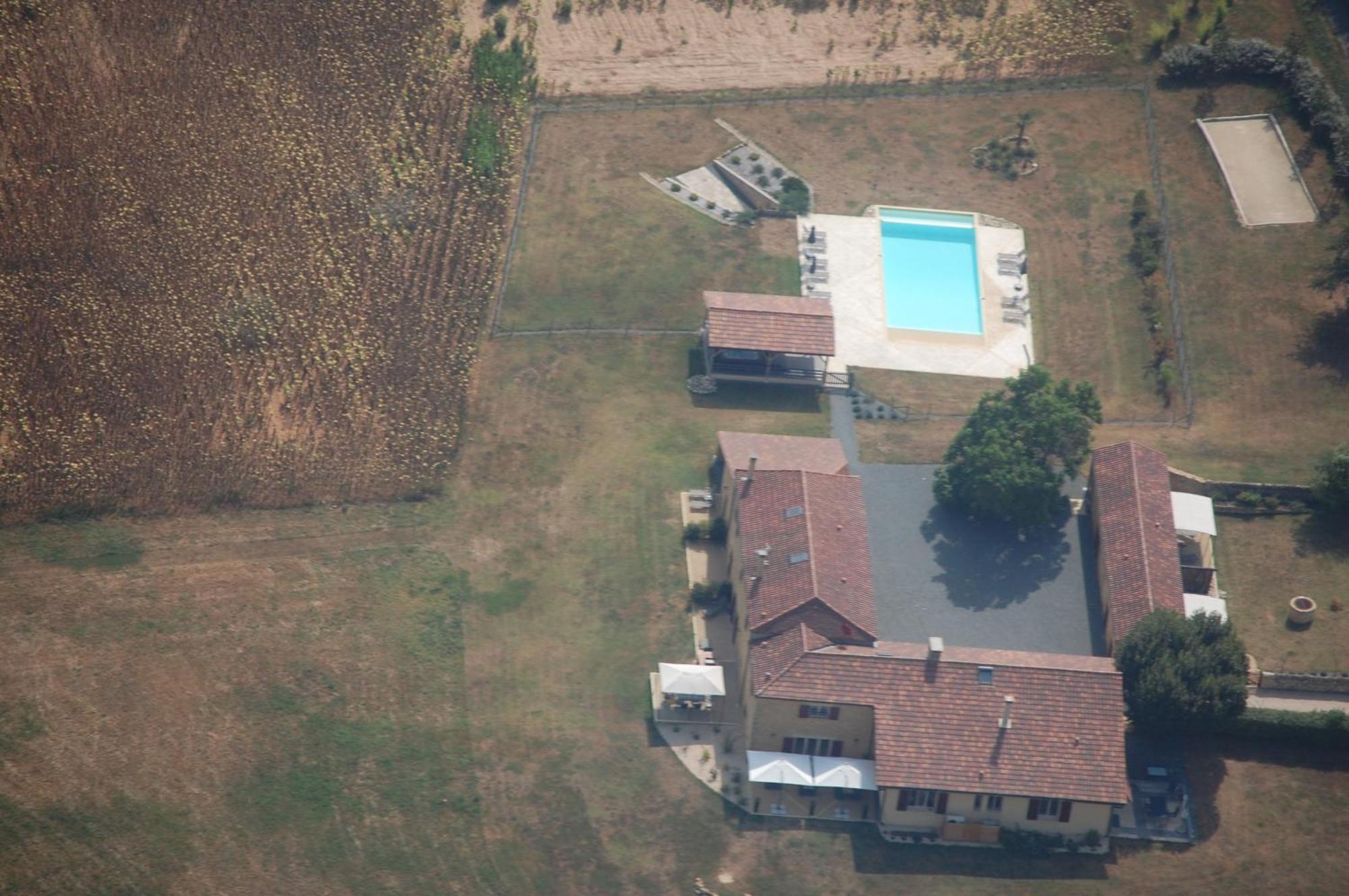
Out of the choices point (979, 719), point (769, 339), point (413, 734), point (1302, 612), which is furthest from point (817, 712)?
point (1302, 612)

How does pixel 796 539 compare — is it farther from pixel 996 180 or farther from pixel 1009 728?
pixel 996 180

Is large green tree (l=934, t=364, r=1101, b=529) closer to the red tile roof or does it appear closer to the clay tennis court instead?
the red tile roof

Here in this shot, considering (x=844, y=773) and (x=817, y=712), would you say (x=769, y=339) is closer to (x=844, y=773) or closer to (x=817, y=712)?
(x=817, y=712)

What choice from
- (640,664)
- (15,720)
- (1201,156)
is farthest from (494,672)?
(1201,156)

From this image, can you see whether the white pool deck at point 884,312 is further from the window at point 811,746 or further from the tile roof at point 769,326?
the window at point 811,746

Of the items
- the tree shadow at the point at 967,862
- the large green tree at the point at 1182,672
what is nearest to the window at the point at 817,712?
the tree shadow at the point at 967,862

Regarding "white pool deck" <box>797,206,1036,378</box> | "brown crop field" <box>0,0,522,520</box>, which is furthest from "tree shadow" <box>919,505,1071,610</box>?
"brown crop field" <box>0,0,522,520</box>
